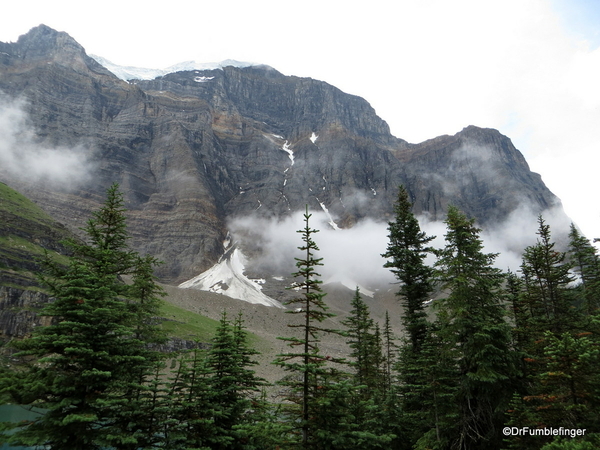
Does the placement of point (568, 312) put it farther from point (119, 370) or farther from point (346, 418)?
point (119, 370)

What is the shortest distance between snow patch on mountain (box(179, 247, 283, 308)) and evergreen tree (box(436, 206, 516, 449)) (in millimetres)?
148212

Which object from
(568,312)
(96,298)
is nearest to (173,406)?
(96,298)

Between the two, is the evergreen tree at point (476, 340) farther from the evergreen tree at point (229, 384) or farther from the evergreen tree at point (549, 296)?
the evergreen tree at point (229, 384)

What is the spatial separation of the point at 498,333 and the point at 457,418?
15.4 feet

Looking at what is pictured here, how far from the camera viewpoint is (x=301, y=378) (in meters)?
13.2

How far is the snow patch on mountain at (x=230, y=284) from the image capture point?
544 feet

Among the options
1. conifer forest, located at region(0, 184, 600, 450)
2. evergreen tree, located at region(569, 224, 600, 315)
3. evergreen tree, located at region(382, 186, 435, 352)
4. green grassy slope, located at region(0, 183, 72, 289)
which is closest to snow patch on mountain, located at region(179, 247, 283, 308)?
green grassy slope, located at region(0, 183, 72, 289)

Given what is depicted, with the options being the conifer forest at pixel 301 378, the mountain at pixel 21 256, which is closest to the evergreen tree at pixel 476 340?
the conifer forest at pixel 301 378

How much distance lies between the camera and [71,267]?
497 inches

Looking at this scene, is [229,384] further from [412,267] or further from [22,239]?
[22,239]

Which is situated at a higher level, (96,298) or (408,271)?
(408,271)

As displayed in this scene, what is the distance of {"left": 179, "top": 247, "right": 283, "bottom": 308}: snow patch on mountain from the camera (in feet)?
544

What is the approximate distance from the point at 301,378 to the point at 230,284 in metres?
167

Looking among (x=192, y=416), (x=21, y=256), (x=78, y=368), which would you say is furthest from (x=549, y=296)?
(x=21, y=256)
